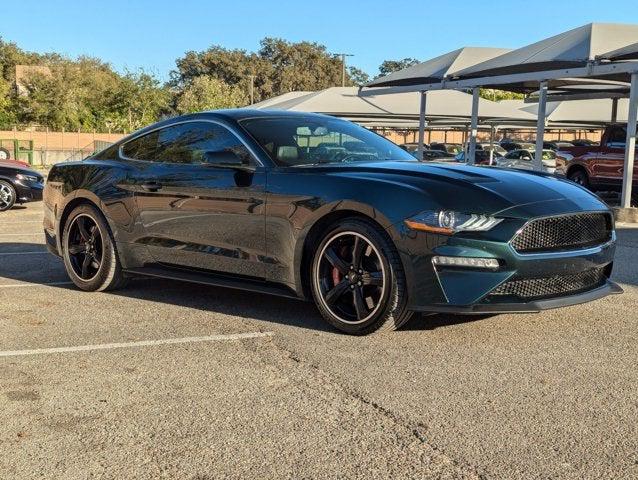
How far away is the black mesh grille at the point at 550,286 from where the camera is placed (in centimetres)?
432

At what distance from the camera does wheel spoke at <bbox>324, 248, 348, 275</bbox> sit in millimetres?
4714

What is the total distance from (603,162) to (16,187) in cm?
1260

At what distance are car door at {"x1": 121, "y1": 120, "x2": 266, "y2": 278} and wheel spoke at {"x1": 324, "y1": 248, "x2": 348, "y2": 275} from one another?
1.79 ft

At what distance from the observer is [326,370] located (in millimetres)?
4051

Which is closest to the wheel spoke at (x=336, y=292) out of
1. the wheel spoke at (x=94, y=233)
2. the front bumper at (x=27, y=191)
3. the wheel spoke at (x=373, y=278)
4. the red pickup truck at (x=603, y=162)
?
the wheel spoke at (x=373, y=278)

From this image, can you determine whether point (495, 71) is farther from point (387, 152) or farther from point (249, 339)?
point (249, 339)

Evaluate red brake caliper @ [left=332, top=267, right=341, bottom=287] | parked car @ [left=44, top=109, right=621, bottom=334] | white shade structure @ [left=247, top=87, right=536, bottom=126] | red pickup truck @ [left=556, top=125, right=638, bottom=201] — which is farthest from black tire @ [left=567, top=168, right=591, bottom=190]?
red brake caliper @ [left=332, top=267, right=341, bottom=287]

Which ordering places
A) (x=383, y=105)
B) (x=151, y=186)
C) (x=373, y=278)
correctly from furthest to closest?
1. (x=383, y=105)
2. (x=151, y=186)
3. (x=373, y=278)

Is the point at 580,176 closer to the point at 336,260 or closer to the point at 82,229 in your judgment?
the point at 82,229

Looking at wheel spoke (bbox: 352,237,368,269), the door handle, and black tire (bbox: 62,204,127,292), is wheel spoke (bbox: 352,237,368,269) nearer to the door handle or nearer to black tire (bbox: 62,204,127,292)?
the door handle

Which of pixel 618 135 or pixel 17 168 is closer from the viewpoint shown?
pixel 17 168

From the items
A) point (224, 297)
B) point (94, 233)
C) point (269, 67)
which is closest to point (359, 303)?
point (224, 297)

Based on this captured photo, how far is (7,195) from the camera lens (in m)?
13.7

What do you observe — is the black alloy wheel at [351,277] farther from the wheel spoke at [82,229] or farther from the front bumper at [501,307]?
the wheel spoke at [82,229]
